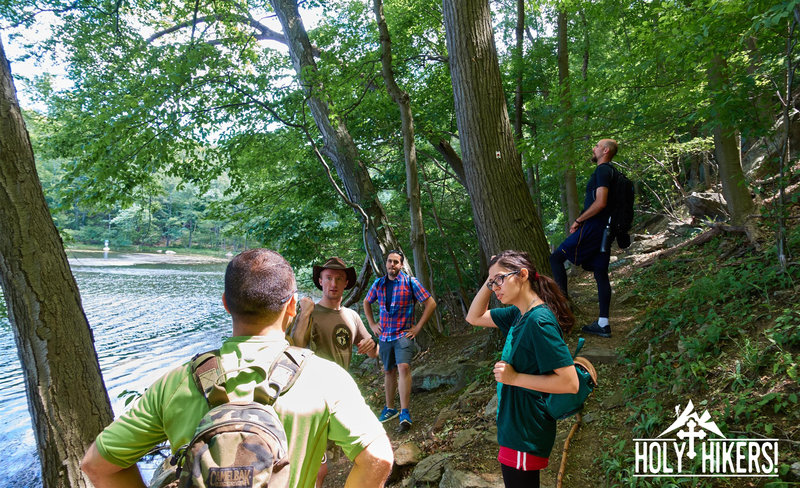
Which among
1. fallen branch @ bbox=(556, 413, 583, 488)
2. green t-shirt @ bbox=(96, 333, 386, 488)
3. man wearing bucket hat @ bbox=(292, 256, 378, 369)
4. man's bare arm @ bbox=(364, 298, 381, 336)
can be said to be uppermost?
green t-shirt @ bbox=(96, 333, 386, 488)

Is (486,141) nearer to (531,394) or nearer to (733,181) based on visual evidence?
(531,394)

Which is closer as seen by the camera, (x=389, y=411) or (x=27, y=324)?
(x=27, y=324)

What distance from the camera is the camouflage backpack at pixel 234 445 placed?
107 cm

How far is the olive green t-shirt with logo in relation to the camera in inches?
143

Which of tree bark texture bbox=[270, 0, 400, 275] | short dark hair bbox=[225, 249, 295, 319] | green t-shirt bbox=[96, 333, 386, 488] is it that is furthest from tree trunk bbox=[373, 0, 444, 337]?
green t-shirt bbox=[96, 333, 386, 488]

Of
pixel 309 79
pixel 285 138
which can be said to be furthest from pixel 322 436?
pixel 285 138

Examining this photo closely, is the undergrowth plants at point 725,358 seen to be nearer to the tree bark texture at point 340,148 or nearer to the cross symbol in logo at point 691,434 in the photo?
the cross symbol in logo at point 691,434

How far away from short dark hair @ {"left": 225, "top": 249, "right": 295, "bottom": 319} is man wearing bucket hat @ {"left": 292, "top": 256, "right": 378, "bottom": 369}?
2.10m

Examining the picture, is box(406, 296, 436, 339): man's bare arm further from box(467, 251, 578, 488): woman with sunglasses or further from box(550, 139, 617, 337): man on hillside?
box(467, 251, 578, 488): woman with sunglasses

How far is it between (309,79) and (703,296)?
202 inches

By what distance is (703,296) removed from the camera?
425 centimetres

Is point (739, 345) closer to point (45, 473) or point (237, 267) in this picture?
point (237, 267)

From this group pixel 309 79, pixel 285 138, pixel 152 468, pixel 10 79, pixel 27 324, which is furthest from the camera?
pixel 285 138

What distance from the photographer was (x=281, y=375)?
1.29m
